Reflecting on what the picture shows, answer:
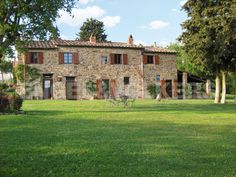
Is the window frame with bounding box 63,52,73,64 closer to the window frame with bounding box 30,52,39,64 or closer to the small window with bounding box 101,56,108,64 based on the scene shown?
the window frame with bounding box 30,52,39,64

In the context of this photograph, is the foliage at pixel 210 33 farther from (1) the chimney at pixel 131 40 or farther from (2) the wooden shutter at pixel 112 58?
(1) the chimney at pixel 131 40

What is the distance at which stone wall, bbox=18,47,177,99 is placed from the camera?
40375 mm

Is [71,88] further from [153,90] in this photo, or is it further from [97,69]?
[153,90]

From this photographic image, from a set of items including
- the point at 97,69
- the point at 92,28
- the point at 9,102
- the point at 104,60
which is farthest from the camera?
the point at 92,28

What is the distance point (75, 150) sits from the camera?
328 inches

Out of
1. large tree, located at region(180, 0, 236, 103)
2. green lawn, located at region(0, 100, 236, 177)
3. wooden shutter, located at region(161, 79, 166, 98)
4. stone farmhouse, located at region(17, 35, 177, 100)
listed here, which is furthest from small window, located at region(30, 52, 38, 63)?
green lawn, located at region(0, 100, 236, 177)

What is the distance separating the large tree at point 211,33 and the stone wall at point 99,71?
13.8 m

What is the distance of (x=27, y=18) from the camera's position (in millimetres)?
20922

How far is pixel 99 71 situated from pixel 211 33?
17353 millimetres

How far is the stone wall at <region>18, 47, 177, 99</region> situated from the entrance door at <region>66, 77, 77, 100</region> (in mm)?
348

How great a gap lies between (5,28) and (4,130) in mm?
7732

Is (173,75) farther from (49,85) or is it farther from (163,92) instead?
(49,85)

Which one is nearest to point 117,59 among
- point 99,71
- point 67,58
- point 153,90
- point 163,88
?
point 99,71

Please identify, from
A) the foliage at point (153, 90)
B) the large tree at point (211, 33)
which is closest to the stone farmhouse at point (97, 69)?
the foliage at point (153, 90)
